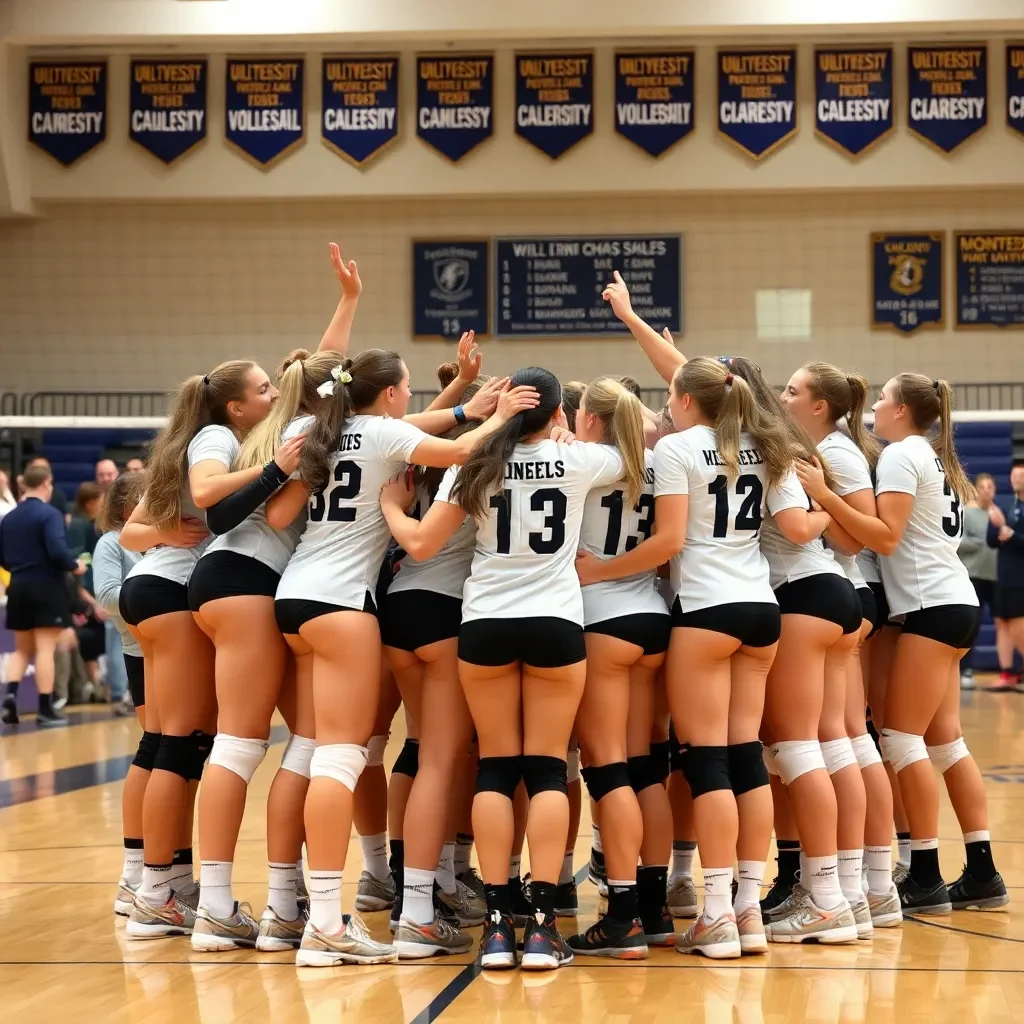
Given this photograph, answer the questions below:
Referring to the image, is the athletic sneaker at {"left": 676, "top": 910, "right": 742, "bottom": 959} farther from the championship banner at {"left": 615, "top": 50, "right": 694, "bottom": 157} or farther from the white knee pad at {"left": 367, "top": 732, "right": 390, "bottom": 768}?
the championship banner at {"left": 615, "top": 50, "right": 694, "bottom": 157}

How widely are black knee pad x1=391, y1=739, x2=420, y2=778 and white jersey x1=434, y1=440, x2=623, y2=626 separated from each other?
0.92 meters

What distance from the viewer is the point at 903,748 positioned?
5.05 metres

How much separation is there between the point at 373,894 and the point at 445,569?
1406 millimetres

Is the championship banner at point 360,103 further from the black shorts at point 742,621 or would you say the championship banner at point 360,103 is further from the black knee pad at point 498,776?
the black knee pad at point 498,776

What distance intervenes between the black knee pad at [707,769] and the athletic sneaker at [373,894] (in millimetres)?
1416

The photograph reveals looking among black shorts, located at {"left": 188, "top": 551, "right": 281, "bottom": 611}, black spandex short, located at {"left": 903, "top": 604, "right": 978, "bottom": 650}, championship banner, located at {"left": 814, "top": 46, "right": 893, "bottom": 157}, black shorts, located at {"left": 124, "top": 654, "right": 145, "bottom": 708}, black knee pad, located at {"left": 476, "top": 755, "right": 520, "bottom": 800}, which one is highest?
championship banner, located at {"left": 814, "top": 46, "right": 893, "bottom": 157}

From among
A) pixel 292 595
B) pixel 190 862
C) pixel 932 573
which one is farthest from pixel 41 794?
pixel 932 573

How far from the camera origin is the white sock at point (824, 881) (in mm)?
4535

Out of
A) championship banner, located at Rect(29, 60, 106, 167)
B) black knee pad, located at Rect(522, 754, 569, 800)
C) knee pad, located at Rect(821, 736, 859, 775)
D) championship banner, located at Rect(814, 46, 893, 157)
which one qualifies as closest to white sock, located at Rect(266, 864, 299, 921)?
black knee pad, located at Rect(522, 754, 569, 800)

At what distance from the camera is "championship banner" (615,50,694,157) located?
1702 centimetres

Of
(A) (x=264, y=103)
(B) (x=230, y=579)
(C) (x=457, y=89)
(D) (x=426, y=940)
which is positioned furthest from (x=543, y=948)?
(A) (x=264, y=103)

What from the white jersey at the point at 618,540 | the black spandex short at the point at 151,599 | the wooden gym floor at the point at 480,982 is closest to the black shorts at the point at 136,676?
the black spandex short at the point at 151,599

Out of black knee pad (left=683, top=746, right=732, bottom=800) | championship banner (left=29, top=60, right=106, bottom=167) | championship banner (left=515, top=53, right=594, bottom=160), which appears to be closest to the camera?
black knee pad (left=683, top=746, right=732, bottom=800)

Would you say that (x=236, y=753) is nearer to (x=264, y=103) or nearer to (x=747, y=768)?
(x=747, y=768)
